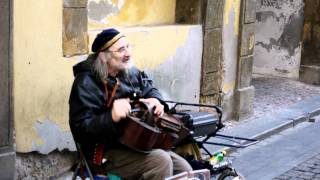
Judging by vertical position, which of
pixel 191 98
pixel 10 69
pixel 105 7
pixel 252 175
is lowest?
pixel 252 175

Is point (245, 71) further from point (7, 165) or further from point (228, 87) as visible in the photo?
point (7, 165)

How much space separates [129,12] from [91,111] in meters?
3.26

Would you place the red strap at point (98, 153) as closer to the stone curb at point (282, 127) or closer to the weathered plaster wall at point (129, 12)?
the weathered plaster wall at point (129, 12)

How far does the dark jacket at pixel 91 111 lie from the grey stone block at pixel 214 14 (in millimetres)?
3752

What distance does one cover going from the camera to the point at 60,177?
543 cm

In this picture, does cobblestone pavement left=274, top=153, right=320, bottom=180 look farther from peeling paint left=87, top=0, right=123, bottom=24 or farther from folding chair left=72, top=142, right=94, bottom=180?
folding chair left=72, top=142, right=94, bottom=180

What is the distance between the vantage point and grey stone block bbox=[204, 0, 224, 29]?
7402mm

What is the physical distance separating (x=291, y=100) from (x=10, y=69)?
6015mm

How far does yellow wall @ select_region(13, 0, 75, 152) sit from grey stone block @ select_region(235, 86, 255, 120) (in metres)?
3.36

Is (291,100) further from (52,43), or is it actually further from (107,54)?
(107,54)

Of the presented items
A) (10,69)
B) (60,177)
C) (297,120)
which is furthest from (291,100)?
(10,69)

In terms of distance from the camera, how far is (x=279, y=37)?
11812 millimetres

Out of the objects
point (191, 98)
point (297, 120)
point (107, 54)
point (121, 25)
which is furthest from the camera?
point (297, 120)

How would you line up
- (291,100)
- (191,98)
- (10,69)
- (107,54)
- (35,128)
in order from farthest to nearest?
(291,100) → (191,98) → (35,128) → (10,69) → (107,54)
